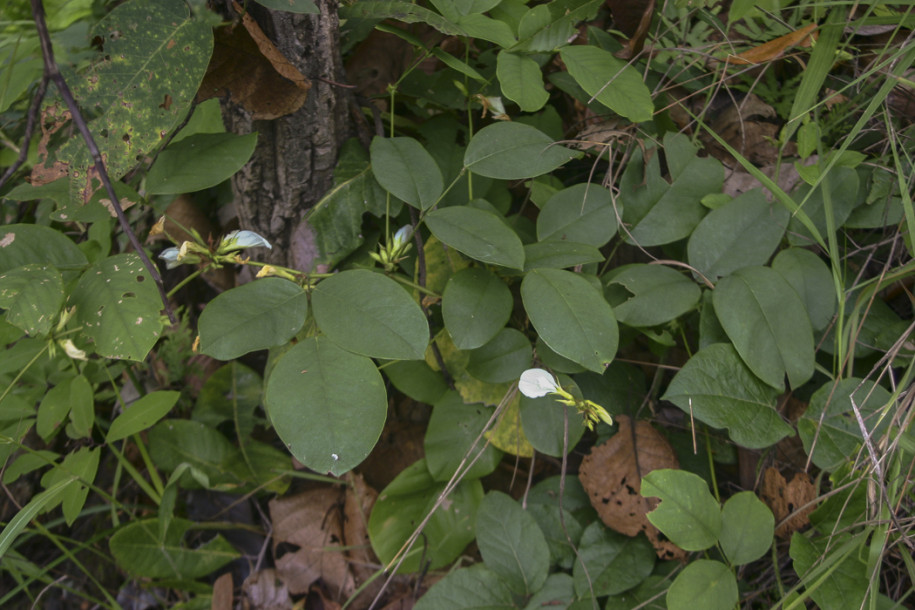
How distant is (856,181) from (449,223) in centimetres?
71

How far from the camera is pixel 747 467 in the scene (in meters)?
1.15

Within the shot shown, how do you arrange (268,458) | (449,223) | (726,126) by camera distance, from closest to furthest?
1. (449,223)
2. (726,126)
3. (268,458)

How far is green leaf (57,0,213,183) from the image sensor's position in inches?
31.3

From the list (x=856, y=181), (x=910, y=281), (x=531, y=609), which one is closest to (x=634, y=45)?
(x=856, y=181)

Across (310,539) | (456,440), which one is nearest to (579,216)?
(456,440)

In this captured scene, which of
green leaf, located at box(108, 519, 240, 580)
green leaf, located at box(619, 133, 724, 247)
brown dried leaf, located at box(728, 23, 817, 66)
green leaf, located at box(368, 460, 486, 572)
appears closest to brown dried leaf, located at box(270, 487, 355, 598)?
green leaf, located at box(108, 519, 240, 580)

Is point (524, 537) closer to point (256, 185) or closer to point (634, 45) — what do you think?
point (256, 185)

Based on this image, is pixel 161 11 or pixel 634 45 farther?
pixel 634 45

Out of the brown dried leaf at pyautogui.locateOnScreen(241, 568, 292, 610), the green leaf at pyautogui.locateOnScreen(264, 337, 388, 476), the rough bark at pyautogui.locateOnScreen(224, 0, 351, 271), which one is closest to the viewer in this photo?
the green leaf at pyautogui.locateOnScreen(264, 337, 388, 476)

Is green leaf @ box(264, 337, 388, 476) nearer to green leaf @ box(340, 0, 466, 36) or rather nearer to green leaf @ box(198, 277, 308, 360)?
green leaf @ box(198, 277, 308, 360)

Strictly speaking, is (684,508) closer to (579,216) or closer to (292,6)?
(579,216)

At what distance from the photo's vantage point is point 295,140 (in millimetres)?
1073

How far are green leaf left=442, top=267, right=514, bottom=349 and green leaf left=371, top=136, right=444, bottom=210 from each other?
0.49ft

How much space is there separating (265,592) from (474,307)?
0.95m
